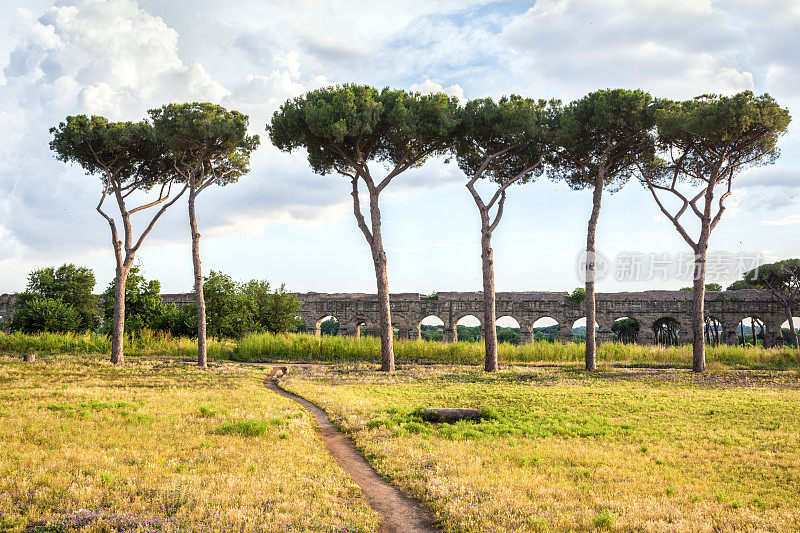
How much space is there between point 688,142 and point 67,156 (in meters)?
25.1

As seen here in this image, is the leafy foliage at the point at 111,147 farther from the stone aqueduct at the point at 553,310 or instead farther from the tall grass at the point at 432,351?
the stone aqueduct at the point at 553,310

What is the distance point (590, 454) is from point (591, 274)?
45.0ft

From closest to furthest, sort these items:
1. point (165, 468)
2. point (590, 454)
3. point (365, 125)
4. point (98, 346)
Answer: point (165, 468)
point (590, 454)
point (365, 125)
point (98, 346)

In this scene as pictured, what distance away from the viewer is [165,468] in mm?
6035

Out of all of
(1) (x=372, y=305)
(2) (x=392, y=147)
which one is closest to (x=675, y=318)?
(1) (x=372, y=305)

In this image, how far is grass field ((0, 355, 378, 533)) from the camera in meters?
4.77

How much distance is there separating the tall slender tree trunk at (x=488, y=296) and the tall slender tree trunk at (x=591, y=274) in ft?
12.0

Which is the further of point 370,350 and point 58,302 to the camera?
point 58,302

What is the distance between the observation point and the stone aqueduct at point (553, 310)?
3030 centimetres

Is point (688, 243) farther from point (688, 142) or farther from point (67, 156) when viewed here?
point (67, 156)

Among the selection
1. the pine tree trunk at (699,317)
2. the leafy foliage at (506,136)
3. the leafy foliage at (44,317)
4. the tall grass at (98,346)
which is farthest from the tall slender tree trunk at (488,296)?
the leafy foliage at (44,317)

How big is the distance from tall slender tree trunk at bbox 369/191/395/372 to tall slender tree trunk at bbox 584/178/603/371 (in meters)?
7.58

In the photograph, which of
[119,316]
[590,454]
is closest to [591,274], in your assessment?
[590,454]

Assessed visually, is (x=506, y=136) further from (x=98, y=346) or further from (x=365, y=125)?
(x=98, y=346)
